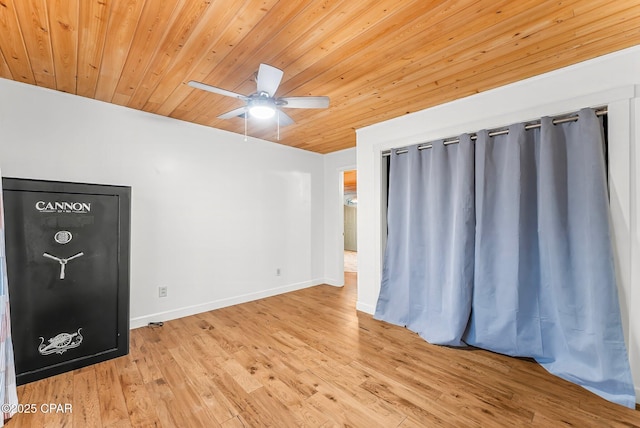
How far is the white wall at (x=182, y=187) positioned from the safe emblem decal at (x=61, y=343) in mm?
819

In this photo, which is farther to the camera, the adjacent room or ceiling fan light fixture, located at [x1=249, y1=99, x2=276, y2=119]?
ceiling fan light fixture, located at [x1=249, y1=99, x2=276, y2=119]

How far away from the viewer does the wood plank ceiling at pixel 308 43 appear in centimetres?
159

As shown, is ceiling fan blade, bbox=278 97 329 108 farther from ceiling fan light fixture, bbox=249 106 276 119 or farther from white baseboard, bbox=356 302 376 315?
white baseboard, bbox=356 302 376 315

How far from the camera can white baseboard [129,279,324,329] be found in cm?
319

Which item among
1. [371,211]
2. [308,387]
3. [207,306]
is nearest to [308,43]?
[371,211]

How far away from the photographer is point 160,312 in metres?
3.32

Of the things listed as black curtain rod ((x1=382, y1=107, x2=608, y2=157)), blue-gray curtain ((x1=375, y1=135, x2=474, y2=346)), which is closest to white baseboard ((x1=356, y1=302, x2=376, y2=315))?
blue-gray curtain ((x1=375, y1=135, x2=474, y2=346))

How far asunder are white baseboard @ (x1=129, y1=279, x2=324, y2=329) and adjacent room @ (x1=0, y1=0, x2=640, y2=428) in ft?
0.12

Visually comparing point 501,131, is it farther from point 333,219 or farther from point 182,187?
point 182,187

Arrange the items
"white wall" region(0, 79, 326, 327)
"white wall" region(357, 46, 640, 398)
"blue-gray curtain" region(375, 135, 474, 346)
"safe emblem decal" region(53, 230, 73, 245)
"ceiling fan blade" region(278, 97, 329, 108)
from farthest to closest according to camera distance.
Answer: "blue-gray curtain" region(375, 135, 474, 346), "white wall" region(0, 79, 326, 327), "safe emblem decal" region(53, 230, 73, 245), "ceiling fan blade" region(278, 97, 329, 108), "white wall" region(357, 46, 640, 398)

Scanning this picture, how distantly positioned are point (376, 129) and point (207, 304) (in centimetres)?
318

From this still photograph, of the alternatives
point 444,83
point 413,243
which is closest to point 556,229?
point 413,243

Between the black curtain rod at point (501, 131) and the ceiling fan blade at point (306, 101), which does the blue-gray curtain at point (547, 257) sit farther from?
the ceiling fan blade at point (306, 101)

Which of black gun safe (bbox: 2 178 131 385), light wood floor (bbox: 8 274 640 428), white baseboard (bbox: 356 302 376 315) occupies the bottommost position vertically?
light wood floor (bbox: 8 274 640 428)
